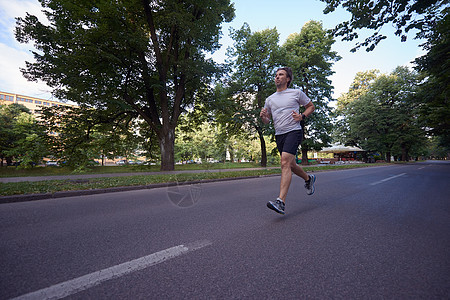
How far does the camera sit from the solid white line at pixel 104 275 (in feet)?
3.96

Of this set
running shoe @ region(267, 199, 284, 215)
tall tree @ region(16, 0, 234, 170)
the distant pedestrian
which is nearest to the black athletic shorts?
the distant pedestrian

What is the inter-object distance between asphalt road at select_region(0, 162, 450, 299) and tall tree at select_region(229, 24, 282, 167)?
15.6m

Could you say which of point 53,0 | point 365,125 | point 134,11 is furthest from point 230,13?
point 365,125

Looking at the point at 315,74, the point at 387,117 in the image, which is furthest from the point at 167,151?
the point at 387,117

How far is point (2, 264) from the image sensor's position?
161 cm

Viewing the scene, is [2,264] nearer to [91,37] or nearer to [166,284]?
[166,284]

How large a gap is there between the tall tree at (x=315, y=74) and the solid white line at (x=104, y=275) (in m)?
19.8

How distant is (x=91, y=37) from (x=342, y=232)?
13.1 metres

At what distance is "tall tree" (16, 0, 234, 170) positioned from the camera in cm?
1016

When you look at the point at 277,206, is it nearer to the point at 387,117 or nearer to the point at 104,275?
the point at 104,275

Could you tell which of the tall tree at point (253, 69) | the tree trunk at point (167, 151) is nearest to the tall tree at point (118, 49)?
the tree trunk at point (167, 151)

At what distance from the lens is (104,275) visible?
1425mm

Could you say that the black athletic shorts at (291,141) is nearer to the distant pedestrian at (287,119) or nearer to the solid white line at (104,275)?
the distant pedestrian at (287,119)

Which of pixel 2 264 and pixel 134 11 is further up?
pixel 134 11
